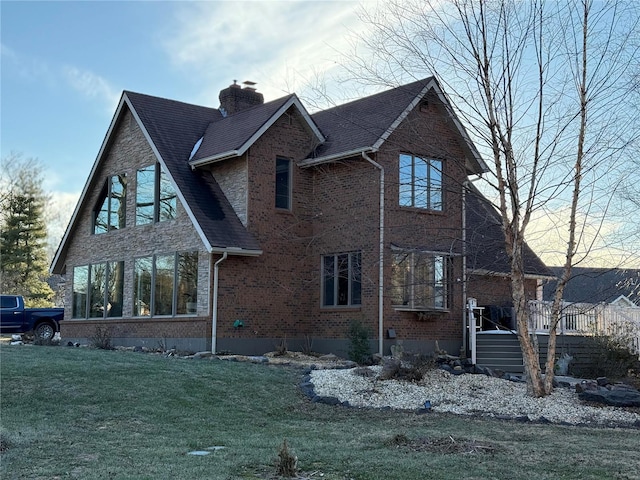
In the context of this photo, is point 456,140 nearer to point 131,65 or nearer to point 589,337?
point 589,337

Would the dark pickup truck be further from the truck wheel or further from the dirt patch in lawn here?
the dirt patch in lawn

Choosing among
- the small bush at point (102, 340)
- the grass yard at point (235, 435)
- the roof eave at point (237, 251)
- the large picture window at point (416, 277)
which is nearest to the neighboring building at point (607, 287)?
the large picture window at point (416, 277)

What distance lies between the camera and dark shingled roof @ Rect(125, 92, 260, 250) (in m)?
18.7

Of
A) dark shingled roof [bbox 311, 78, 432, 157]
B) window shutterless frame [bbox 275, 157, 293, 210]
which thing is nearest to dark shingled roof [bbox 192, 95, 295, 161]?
window shutterless frame [bbox 275, 157, 293, 210]

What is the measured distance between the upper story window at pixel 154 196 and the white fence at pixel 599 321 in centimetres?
987

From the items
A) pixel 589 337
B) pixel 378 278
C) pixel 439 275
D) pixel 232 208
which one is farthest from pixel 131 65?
pixel 589 337

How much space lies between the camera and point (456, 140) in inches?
693

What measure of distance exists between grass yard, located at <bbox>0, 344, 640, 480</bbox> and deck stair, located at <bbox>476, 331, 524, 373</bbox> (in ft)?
20.7

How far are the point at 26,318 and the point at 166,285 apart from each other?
28.7ft

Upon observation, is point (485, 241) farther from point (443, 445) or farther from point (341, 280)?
point (443, 445)

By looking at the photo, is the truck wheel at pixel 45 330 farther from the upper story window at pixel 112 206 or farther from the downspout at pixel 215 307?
the downspout at pixel 215 307

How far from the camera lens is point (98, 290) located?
23.2 m

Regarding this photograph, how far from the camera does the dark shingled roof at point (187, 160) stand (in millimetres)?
18719

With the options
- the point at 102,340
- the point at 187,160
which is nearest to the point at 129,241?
the point at 102,340
